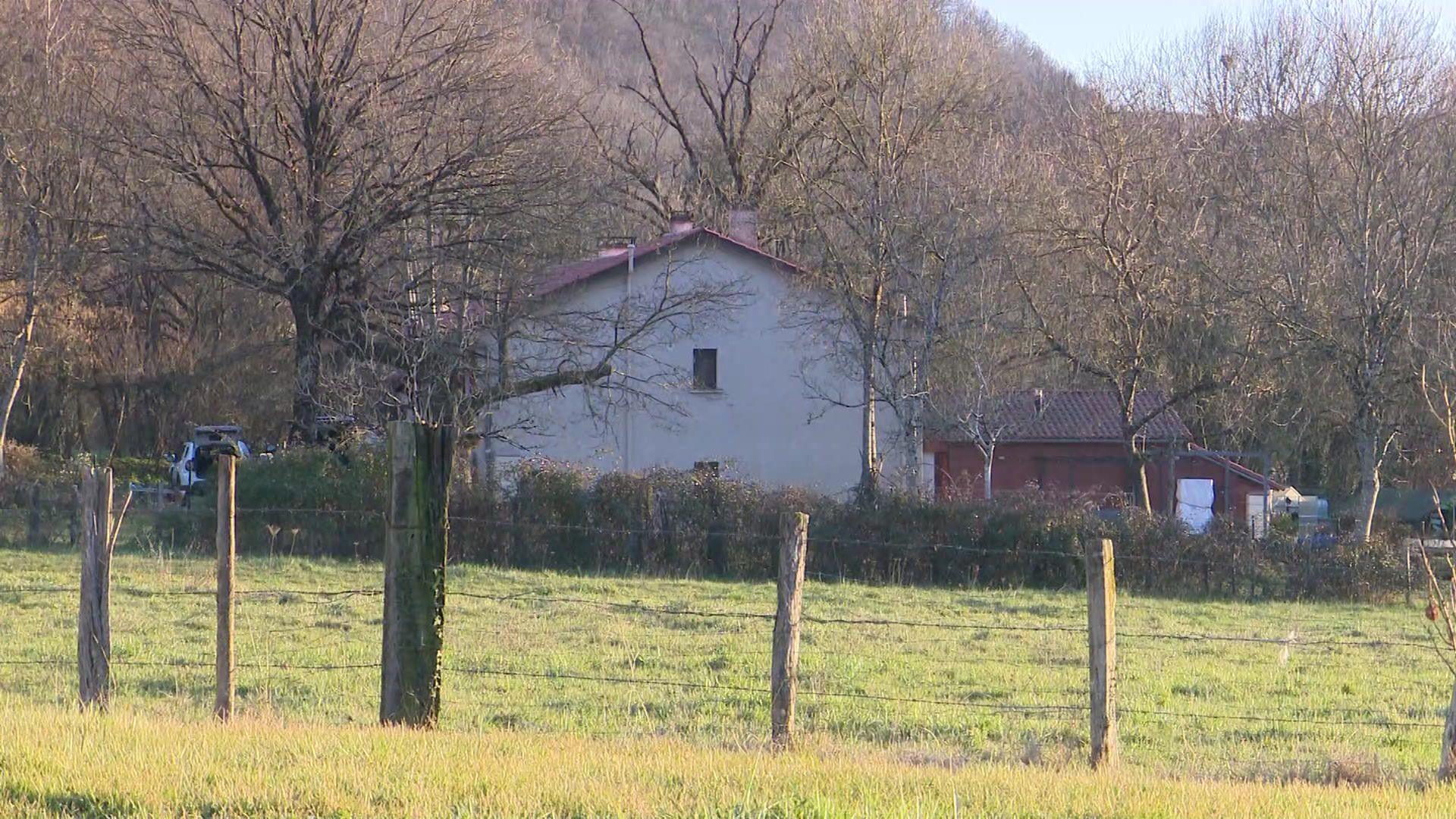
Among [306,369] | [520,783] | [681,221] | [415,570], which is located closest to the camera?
Answer: [520,783]

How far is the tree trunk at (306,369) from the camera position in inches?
1223

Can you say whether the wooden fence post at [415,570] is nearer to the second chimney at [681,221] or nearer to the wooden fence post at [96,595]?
the wooden fence post at [96,595]

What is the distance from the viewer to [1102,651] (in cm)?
784

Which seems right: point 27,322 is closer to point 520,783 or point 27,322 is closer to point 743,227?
point 743,227

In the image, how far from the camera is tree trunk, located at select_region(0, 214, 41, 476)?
3516 centimetres

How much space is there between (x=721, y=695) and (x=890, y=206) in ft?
80.4

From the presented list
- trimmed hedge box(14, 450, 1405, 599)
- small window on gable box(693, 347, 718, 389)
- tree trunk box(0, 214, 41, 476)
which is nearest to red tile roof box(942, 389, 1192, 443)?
small window on gable box(693, 347, 718, 389)

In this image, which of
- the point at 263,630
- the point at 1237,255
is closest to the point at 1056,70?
the point at 1237,255

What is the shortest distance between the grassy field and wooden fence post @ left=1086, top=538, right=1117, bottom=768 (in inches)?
10.8

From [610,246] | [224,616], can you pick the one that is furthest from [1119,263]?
[224,616]

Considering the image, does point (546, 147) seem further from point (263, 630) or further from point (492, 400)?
point (263, 630)

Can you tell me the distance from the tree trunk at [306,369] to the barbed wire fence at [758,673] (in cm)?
1262

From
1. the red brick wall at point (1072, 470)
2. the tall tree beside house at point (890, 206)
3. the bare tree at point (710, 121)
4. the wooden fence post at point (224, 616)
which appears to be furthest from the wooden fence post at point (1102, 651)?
the bare tree at point (710, 121)

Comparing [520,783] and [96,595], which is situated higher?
[96,595]
